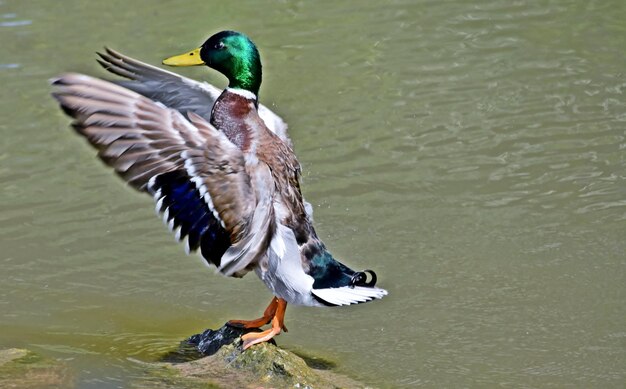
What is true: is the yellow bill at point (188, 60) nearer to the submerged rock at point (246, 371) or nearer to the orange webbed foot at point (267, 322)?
the orange webbed foot at point (267, 322)

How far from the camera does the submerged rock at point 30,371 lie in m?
5.63

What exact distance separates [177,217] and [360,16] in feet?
22.3

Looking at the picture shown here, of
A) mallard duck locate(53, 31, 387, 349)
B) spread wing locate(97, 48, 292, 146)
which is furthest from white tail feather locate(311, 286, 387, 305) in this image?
spread wing locate(97, 48, 292, 146)

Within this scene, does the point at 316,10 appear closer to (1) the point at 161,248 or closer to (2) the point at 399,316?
(1) the point at 161,248

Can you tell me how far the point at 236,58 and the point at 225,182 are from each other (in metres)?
1.13

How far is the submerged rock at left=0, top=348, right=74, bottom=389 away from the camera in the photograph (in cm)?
563

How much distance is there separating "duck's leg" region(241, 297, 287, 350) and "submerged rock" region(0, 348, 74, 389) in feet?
2.95

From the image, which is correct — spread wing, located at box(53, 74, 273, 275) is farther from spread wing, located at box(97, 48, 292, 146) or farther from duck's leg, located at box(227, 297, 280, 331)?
spread wing, located at box(97, 48, 292, 146)

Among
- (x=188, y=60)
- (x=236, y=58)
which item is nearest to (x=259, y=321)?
(x=236, y=58)

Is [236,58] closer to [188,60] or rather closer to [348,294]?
[188,60]

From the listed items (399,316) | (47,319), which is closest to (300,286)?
(399,316)

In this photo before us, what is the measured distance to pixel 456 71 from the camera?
34.0 feet

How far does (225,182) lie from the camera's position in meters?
5.56

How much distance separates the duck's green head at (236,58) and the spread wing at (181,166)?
788 mm
